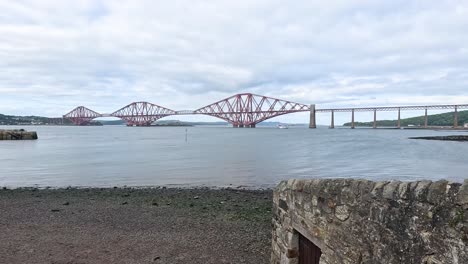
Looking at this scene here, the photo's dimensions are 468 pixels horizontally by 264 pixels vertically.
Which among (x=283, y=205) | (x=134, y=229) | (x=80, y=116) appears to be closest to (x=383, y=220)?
(x=283, y=205)

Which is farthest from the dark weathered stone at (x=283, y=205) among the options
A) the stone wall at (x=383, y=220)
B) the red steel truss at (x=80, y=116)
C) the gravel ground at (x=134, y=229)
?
the red steel truss at (x=80, y=116)

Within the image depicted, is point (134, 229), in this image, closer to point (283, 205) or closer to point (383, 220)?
point (283, 205)

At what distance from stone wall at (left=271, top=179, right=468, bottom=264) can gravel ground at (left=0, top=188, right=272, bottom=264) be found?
307cm

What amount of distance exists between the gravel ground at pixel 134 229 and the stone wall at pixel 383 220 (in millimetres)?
3069

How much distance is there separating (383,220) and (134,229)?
300 inches

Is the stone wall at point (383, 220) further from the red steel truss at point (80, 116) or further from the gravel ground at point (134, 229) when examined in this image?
the red steel truss at point (80, 116)

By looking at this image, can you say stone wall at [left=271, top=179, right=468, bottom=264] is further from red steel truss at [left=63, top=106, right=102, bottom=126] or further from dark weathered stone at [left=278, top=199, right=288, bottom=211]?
red steel truss at [left=63, top=106, right=102, bottom=126]

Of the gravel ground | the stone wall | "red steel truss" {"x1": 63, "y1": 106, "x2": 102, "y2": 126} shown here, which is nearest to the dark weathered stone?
the stone wall

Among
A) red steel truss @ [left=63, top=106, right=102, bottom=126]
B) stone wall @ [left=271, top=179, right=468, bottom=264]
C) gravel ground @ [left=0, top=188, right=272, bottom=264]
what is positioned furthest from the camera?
red steel truss @ [left=63, top=106, right=102, bottom=126]

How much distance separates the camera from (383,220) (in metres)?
3.02

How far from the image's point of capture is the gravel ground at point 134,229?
7.18 m

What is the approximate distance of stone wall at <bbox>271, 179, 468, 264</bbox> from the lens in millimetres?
2412

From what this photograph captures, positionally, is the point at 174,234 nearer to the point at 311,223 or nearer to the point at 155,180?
the point at 311,223

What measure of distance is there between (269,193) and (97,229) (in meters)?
8.51
